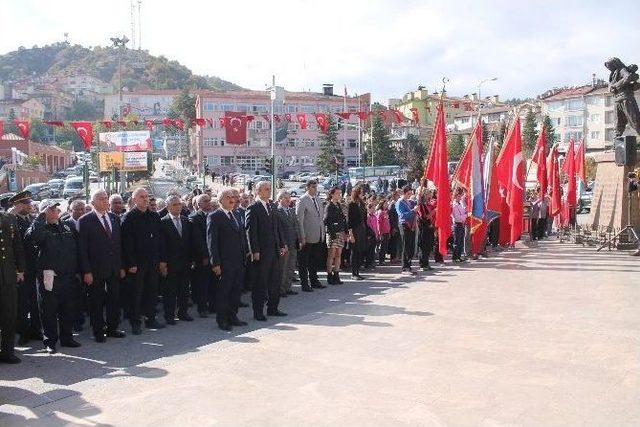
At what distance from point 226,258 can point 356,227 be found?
15.7 ft

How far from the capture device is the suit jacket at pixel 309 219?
37.1ft

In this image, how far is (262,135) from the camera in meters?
85.1

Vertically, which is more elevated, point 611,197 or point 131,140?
point 131,140

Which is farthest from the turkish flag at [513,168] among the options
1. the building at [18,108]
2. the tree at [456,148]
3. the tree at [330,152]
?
the building at [18,108]

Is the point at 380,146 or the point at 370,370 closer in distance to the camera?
the point at 370,370

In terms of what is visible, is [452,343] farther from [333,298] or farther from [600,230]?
[600,230]

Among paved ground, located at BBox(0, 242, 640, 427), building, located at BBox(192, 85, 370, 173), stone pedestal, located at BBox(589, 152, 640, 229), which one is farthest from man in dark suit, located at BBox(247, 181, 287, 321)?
building, located at BBox(192, 85, 370, 173)

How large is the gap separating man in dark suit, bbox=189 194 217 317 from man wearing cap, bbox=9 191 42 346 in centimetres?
228

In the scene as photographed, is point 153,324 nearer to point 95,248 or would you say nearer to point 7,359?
point 95,248

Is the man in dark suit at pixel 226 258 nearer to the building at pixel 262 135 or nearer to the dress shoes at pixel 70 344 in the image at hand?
the dress shoes at pixel 70 344

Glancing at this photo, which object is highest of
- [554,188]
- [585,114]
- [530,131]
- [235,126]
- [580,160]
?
[585,114]

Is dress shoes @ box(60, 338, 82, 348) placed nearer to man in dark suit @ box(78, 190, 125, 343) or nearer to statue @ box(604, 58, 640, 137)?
man in dark suit @ box(78, 190, 125, 343)

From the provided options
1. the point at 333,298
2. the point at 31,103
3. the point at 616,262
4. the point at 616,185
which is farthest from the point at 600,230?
the point at 31,103

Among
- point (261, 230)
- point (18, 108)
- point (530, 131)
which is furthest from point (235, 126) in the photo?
point (18, 108)
